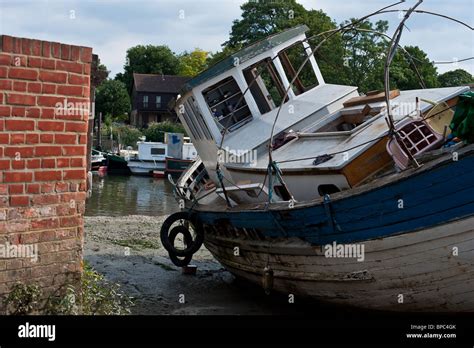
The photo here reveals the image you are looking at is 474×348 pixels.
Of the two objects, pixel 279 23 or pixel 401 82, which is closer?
pixel 401 82

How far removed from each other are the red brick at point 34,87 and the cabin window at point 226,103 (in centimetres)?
543

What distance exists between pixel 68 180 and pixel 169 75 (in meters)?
71.4

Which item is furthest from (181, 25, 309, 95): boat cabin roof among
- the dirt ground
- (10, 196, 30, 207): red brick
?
(10, 196, 30, 207): red brick

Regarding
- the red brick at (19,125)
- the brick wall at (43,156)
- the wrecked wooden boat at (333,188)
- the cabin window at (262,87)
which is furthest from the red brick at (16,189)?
the cabin window at (262,87)

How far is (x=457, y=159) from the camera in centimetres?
542

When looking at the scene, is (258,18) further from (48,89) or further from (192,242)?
(48,89)

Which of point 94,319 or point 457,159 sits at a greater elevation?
point 457,159

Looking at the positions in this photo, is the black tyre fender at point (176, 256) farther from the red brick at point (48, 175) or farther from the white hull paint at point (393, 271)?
the red brick at point (48, 175)

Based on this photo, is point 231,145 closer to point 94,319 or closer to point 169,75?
point 94,319

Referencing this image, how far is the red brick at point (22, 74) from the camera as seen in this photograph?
431 cm

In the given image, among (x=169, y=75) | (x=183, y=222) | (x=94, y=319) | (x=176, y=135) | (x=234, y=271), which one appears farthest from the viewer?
(x=169, y=75)

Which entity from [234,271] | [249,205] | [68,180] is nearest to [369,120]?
[249,205]

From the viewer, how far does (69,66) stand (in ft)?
15.2

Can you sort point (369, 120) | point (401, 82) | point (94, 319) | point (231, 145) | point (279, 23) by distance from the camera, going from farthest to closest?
point (279, 23)
point (401, 82)
point (231, 145)
point (369, 120)
point (94, 319)
